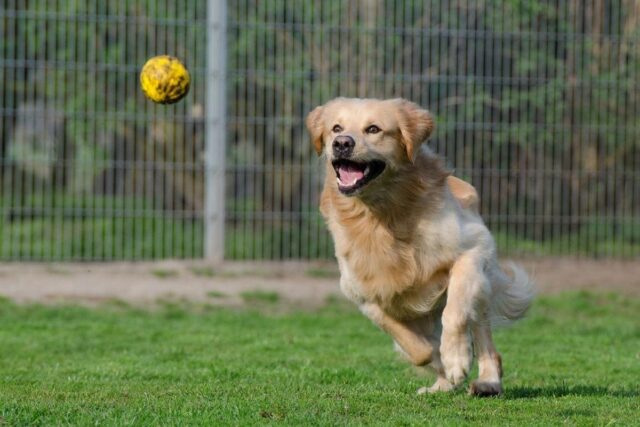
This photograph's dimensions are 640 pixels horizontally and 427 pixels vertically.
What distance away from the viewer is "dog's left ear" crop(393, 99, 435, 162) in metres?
6.53

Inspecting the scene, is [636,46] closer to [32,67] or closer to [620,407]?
[32,67]

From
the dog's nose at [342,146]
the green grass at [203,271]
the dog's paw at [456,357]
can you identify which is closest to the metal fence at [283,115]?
the green grass at [203,271]

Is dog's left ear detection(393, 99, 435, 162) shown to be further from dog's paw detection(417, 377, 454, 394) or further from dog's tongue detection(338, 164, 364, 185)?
dog's paw detection(417, 377, 454, 394)

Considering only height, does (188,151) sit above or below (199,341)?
above

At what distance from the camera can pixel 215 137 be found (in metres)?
13.3

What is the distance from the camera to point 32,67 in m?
13.0

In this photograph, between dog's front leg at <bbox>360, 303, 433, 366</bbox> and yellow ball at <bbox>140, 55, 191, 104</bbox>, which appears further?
yellow ball at <bbox>140, 55, 191, 104</bbox>

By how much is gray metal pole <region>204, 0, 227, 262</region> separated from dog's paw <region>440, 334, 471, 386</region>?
7507mm

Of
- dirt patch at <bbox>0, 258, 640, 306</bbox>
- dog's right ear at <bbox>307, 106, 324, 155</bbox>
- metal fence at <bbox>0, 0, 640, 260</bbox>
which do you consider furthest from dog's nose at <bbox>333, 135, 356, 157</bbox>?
metal fence at <bbox>0, 0, 640, 260</bbox>

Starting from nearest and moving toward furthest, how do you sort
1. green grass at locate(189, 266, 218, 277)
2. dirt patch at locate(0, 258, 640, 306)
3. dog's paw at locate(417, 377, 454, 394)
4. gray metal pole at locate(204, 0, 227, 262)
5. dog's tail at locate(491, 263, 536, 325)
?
dog's paw at locate(417, 377, 454, 394)
dog's tail at locate(491, 263, 536, 325)
dirt patch at locate(0, 258, 640, 306)
green grass at locate(189, 266, 218, 277)
gray metal pole at locate(204, 0, 227, 262)

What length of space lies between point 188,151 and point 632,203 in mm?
4869

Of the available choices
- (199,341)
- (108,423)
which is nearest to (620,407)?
(108,423)

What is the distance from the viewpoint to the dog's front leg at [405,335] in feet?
21.5

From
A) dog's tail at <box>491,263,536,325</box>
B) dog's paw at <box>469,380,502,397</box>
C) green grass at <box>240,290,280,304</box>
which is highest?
Answer: dog's tail at <box>491,263,536,325</box>
